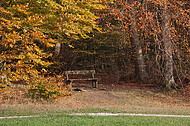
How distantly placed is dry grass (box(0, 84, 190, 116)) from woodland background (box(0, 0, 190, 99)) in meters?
0.63

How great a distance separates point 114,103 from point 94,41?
26.8 ft

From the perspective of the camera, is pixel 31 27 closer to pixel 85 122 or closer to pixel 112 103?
pixel 112 103

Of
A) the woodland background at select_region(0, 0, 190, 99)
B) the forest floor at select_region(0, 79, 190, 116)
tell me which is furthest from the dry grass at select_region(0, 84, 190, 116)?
the woodland background at select_region(0, 0, 190, 99)

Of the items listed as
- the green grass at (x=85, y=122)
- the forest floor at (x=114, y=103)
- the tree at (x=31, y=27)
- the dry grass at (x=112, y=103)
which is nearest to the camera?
the green grass at (x=85, y=122)

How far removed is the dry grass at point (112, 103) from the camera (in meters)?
7.96

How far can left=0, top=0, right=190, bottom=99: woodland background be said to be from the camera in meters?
9.54

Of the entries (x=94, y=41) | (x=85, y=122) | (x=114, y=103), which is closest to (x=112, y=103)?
(x=114, y=103)

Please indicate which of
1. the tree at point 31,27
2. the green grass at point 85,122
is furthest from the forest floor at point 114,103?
the tree at point 31,27

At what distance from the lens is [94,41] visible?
17.5 metres

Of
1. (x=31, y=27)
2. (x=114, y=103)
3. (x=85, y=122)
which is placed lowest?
(x=114, y=103)

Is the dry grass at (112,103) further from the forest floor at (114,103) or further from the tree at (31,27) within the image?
the tree at (31,27)

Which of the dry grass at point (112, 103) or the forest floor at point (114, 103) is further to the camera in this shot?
the dry grass at point (112, 103)

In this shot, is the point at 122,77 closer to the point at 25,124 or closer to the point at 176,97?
the point at 176,97

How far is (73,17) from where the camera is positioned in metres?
10.5
